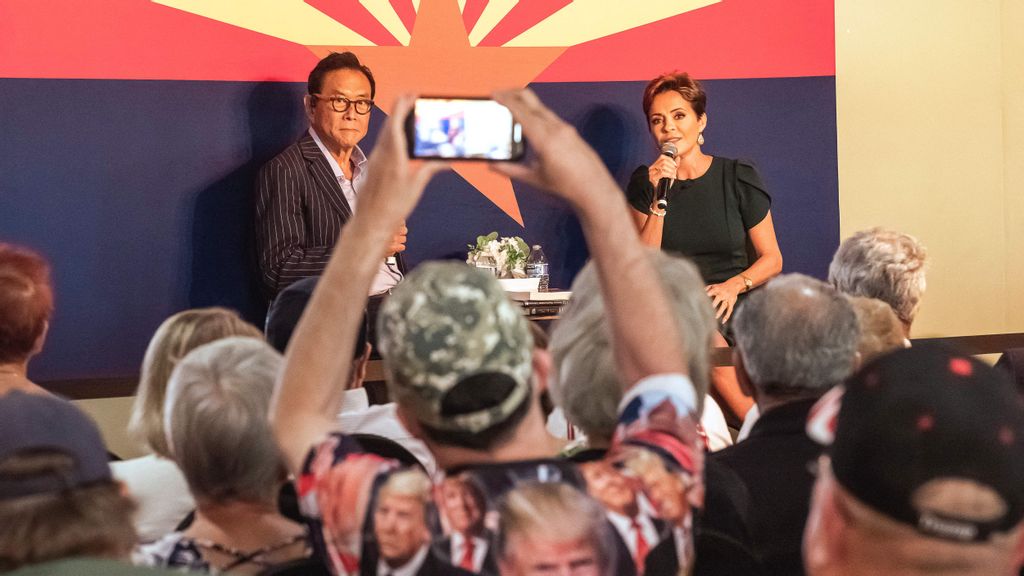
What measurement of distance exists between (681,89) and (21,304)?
3.04 meters

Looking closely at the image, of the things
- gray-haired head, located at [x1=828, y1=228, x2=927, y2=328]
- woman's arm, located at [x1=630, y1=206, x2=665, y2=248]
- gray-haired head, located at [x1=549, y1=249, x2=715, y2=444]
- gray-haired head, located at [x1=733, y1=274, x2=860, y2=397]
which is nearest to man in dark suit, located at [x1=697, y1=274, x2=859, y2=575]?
gray-haired head, located at [x1=733, y1=274, x2=860, y2=397]

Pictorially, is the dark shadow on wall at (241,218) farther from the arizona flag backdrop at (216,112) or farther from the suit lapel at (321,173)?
the suit lapel at (321,173)

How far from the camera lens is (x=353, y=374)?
2578mm

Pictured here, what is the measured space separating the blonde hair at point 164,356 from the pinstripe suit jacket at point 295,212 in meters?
2.08

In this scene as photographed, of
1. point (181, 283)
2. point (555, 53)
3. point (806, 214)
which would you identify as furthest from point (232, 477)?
point (806, 214)

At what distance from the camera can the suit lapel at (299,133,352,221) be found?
180 inches

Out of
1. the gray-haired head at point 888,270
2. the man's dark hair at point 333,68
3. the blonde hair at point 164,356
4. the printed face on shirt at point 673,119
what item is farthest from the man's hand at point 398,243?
the blonde hair at point 164,356

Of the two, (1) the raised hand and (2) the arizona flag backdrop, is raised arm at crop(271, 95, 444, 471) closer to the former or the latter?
(1) the raised hand

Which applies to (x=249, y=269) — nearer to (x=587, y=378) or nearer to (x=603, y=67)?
(x=603, y=67)

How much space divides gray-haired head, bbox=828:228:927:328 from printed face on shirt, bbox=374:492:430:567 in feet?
8.31

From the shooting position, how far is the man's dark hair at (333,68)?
178 inches

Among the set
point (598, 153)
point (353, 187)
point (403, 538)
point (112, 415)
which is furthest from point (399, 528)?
point (598, 153)

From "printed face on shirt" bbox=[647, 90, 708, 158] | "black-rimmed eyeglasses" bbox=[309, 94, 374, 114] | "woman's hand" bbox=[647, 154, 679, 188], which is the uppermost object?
Result: "black-rimmed eyeglasses" bbox=[309, 94, 374, 114]

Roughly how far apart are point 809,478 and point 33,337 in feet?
5.65
